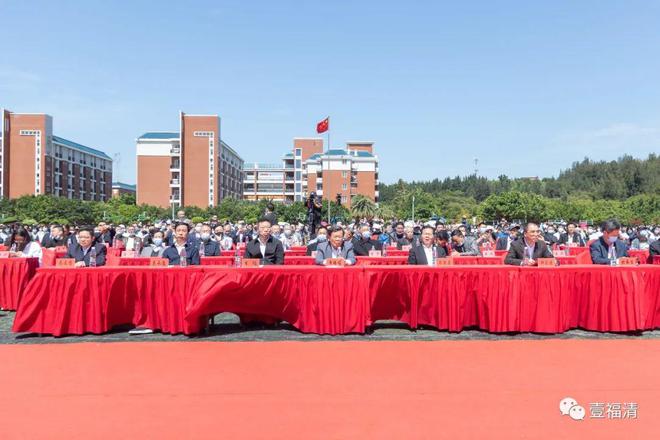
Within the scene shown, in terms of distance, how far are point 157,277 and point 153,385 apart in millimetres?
2253

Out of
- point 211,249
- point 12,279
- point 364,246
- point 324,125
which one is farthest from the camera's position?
point 324,125

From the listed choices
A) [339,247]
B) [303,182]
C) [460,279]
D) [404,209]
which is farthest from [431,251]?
[303,182]

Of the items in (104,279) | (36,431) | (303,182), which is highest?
(303,182)

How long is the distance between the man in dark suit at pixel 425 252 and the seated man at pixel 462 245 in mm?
2295

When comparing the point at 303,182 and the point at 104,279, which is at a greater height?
the point at 303,182

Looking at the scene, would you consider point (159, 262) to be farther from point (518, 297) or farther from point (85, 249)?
point (518, 297)

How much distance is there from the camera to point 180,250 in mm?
7062

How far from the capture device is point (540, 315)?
249 inches

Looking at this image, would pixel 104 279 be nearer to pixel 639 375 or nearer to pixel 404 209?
pixel 639 375

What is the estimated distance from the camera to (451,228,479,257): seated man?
10242 millimetres

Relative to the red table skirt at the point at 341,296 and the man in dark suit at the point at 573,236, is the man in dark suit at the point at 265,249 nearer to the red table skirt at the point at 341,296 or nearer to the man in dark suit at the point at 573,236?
the red table skirt at the point at 341,296

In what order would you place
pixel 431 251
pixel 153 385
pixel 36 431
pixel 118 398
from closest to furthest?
pixel 36 431, pixel 118 398, pixel 153 385, pixel 431 251

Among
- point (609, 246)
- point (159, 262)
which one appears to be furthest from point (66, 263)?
point (609, 246)

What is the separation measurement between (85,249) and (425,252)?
4944 mm
